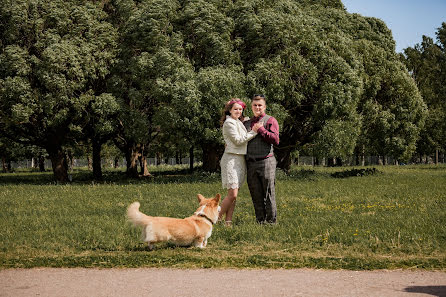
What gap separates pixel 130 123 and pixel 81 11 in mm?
6388

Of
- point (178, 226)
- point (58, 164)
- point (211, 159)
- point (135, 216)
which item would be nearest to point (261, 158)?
point (178, 226)

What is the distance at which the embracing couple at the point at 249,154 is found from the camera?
7820mm

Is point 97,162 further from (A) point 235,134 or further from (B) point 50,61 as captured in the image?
(A) point 235,134

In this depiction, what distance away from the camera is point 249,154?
7988mm

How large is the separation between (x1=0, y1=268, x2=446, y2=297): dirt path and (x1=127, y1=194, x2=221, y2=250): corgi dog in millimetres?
673

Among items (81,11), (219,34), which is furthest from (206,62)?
(81,11)

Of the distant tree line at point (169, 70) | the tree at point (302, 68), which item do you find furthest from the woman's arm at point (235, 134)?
the tree at point (302, 68)

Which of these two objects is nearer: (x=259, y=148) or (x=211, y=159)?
(x=259, y=148)

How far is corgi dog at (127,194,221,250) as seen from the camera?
615 centimetres

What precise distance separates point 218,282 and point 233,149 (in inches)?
129

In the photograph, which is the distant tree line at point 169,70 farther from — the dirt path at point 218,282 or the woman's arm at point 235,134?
the dirt path at point 218,282

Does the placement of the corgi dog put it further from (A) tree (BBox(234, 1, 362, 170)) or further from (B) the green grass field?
(A) tree (BBox(234, 1, 362, 170))

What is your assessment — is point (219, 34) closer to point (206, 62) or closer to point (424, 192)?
point (206, 62)

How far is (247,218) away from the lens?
9.30 metres
